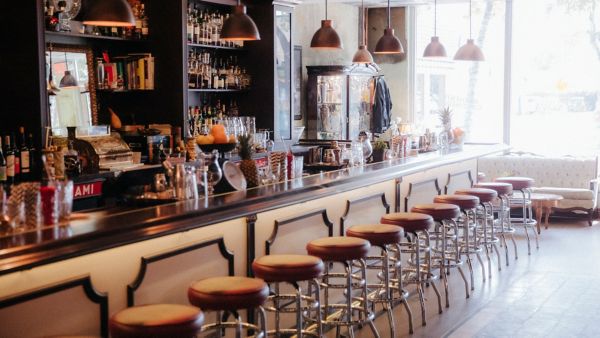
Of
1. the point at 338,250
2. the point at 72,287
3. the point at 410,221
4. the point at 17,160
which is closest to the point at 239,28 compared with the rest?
the point at 410,221

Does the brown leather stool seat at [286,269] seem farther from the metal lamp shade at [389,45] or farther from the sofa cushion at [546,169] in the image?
the sofa cushion at [546,169]

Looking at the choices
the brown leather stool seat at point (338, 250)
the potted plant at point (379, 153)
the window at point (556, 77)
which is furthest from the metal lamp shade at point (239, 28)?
the window at point (556, 77)

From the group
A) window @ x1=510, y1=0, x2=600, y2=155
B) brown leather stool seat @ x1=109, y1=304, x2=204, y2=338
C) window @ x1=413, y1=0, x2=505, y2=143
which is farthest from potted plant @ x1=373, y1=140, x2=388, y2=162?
window @ x1=510, y1=0, x2=600, y2=155

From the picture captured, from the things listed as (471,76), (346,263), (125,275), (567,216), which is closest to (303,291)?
(346,263)

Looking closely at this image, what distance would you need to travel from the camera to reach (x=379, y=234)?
5207 mm

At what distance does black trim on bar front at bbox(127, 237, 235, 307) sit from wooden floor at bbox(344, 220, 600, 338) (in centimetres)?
128

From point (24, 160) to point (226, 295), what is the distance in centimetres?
331

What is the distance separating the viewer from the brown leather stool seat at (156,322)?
3.15 meters

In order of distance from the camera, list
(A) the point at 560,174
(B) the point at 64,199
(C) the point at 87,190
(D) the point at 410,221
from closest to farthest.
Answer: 1. (B) the point at 64,199
2. (D) the point at 410,221
3. (C) the point at 87,190
4. (A) the point at 560,174

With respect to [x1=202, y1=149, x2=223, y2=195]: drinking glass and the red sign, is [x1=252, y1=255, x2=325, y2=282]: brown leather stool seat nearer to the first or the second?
[x1=202, y1=149, x2=223, y2=195]: drinking glass

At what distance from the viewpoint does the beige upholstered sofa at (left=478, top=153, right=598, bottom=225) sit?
10711mm

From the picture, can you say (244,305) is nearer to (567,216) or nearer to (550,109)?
(567,216)

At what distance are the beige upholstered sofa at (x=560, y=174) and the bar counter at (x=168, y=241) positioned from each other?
5179 mm

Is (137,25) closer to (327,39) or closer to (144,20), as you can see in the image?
(144,20)
